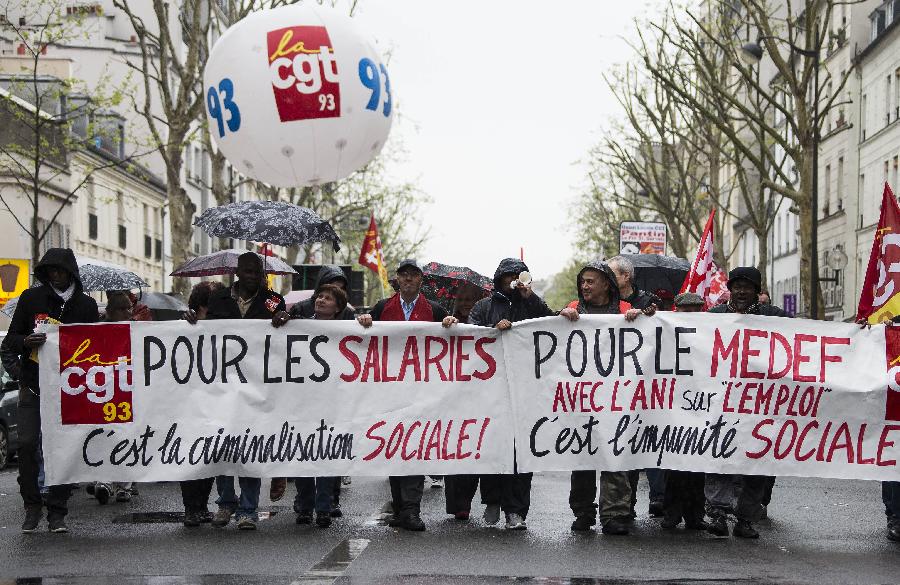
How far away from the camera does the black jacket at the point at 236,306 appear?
11.5 m

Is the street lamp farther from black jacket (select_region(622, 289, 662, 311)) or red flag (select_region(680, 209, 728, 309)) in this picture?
black jacket (select_region(622, 289, 662, 311))

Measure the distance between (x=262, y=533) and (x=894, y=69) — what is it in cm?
4371

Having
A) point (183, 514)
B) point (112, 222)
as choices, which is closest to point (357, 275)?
point (112, 222)

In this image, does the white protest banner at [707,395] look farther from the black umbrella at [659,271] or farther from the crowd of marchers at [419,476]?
the black umbrella at [659,271]

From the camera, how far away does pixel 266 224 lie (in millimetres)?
14188

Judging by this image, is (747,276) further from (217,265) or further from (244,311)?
(217,265)

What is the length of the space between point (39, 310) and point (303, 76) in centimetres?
300

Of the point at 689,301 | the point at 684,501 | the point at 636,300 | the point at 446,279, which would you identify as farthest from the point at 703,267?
the point at 684,501

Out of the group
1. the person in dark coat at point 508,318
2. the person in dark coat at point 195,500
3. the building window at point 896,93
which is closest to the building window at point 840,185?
the building window at point 896,93

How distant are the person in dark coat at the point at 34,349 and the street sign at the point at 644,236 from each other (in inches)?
1083

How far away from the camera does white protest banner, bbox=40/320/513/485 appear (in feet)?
36.1

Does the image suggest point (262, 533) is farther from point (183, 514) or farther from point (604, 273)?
point (604, 273)

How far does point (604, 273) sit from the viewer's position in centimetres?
1127

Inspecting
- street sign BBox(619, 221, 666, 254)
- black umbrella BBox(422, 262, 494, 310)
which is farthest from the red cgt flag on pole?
street sign BBox(619, 221, 666, 254)
